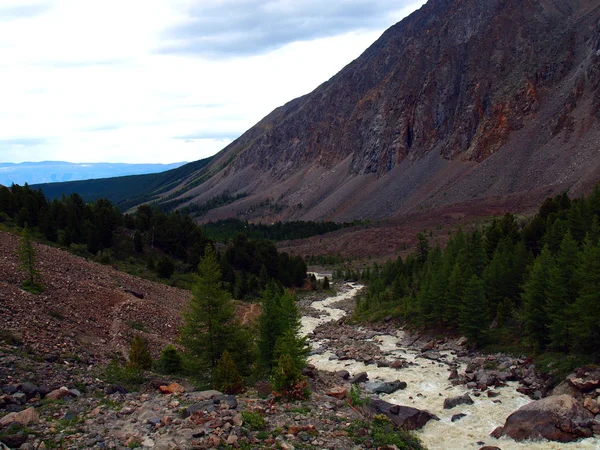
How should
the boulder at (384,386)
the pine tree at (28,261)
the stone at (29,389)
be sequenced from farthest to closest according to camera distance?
the pine tree at (28,261) → the boulder at (384,386) → the stone at (29,389)

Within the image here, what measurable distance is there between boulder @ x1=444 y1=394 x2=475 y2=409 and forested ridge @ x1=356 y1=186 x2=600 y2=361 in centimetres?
884

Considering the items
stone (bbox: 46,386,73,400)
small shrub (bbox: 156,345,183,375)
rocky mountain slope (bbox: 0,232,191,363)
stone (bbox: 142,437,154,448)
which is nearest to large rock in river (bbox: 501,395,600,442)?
stone (bbox: 142,437,154,448)

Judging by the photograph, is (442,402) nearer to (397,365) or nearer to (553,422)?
(553,422)

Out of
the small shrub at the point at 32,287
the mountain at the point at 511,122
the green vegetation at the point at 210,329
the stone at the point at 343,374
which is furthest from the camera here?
the mountain at the point at 511,122

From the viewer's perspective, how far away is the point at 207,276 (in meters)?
26.0

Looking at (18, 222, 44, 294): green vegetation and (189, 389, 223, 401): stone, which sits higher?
(18, 222, 44, 294): green vegetation

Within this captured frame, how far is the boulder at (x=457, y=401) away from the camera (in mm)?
26641

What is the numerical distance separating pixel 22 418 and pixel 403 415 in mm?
16513

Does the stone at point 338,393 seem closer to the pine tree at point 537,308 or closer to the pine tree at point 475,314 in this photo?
the pine tree at point 537,308

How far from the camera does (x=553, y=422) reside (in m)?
21.9

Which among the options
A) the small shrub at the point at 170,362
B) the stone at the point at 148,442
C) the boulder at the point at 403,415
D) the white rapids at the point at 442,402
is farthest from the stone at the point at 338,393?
the stone at the point at 148,442

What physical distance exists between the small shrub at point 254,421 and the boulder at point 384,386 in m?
13.6

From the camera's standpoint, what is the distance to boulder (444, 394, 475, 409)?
26641mm

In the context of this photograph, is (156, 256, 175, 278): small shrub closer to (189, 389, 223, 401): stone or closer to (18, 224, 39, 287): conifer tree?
(18, 224, 39, 287): conifer tree
